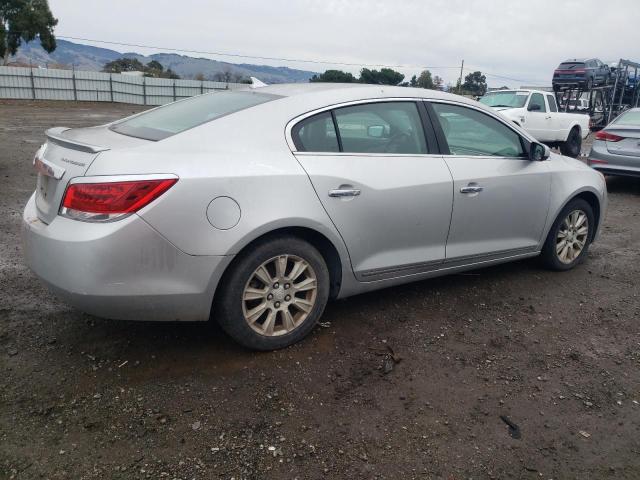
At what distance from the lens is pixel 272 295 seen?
10.3 ft

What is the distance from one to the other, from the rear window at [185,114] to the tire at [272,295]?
0.87 m

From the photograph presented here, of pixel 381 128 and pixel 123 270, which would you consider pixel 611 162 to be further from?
pixel 123 270

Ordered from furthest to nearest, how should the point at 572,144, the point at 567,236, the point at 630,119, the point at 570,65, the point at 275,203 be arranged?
the point at 570,65
the point at 572,144
the point at 630,119
the point at 567,236
the point at 275,203

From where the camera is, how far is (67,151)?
2965 mm

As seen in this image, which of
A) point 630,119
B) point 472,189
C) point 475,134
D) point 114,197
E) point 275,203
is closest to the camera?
point 114,197

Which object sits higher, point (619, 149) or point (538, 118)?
point (538, 118)

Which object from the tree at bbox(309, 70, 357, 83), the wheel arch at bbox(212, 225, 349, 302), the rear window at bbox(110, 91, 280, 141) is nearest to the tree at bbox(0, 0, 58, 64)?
the tree at bbox(309, 70, 357, 83)

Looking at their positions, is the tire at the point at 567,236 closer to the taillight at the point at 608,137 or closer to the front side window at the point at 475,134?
the front side window at the point at 475,134

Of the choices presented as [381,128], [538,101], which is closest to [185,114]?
[381,128]

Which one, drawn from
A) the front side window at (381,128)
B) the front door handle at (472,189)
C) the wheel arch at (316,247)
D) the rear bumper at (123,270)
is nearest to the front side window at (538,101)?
the front door handle at (472,189)

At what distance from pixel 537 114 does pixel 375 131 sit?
1234 cm

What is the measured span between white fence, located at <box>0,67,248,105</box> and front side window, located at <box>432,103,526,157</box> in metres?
30.5

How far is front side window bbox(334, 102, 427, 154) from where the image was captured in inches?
137

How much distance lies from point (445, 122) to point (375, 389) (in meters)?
2.06
